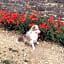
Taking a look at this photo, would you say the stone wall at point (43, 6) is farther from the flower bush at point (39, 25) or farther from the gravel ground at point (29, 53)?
the gravel ground at point (29, 53)

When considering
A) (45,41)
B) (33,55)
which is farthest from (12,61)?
(45,41)

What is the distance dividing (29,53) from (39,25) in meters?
1.47

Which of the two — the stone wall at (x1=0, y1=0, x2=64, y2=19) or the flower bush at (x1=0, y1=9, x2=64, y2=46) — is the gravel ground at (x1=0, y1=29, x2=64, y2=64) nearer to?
the flower bush at (x1=0, y1=9, x2=64, y2=46)

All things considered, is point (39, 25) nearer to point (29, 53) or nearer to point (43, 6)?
point (43, 6)

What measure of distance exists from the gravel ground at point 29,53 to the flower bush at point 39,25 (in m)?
0.28

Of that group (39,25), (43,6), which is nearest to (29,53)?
(39,25)

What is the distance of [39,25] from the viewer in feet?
24.0

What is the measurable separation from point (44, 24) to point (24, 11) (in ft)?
5.48

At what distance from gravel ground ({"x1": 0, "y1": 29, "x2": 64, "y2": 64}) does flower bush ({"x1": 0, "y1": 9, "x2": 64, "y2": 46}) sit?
0.28 metres

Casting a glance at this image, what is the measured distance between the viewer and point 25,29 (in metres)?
7.72

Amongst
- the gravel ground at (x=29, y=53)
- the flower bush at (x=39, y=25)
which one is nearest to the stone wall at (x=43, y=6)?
the flower bush at (x=39, y=25)

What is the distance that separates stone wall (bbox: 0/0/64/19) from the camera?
25.6 ft

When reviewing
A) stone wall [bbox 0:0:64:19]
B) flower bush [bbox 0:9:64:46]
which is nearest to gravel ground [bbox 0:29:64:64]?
flower bush [bbox 0:9:64:46]

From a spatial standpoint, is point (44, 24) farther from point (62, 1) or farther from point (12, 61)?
point (12, 61)
